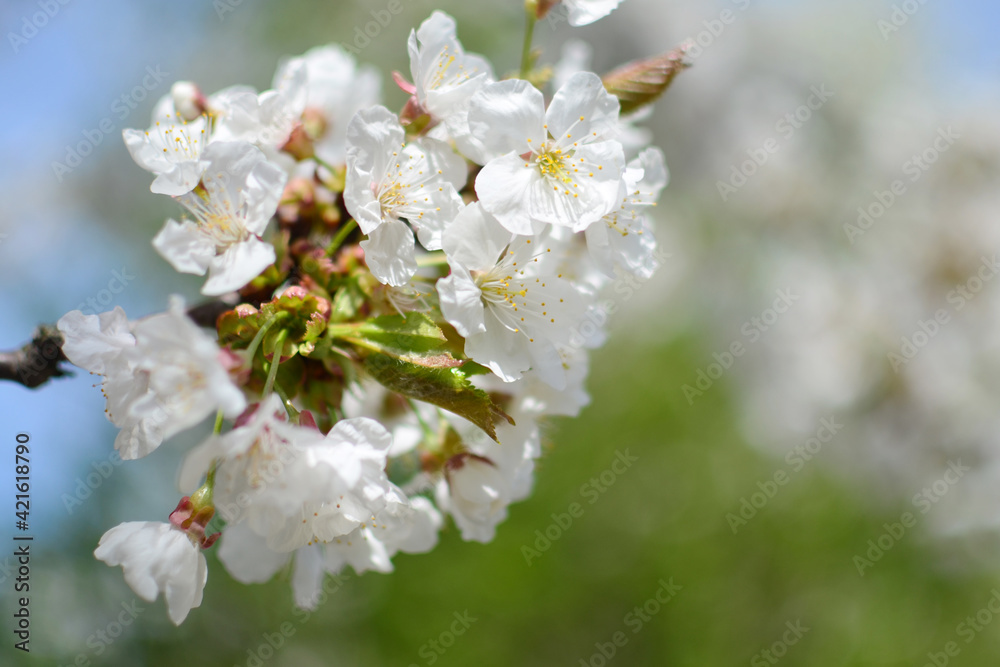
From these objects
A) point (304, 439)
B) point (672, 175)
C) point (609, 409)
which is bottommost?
point (609, 409)

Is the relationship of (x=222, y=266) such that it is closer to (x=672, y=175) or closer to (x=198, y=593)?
(x=198, y=593)

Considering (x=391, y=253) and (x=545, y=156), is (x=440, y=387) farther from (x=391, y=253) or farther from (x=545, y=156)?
(x=545, y=156)

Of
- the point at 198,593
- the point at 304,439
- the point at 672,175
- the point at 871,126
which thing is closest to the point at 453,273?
the point at 304,439

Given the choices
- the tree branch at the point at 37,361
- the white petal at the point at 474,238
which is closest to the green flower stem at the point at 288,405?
the white petal at the point at 474,238
